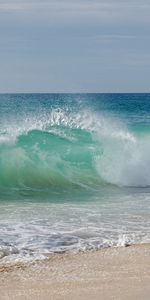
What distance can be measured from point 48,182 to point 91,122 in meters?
4.90

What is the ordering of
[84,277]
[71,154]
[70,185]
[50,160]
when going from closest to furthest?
[84,277] < [70,185] < [50,160] < [71,154]

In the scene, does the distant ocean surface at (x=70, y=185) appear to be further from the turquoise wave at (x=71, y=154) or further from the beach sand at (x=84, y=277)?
the beach sand at (x=84, y=277)

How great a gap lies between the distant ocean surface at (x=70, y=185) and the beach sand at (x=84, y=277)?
0.39m

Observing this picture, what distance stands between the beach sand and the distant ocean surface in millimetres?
393

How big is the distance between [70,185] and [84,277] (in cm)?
853

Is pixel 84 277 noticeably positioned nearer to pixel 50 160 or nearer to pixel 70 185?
pixel 70 185

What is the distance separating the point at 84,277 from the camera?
755cm

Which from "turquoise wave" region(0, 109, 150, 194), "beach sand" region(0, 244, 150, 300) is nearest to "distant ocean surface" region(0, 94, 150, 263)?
"turquoise wave" region(0, 109, 150, 194)

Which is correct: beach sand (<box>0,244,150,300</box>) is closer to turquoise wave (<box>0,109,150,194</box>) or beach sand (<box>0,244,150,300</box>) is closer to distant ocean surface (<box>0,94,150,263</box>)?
distant ocean surface (<box>0,94,150,263</box>)

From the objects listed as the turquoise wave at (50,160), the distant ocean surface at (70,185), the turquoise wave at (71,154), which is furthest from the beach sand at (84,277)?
the turquoise wave at (50,160)

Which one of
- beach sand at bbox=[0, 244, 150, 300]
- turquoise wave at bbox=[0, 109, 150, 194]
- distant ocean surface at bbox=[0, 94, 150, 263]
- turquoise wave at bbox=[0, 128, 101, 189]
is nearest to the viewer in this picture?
beach sand at bbox=[0, 244, 150, 300]

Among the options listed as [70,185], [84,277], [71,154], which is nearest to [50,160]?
[71,154]

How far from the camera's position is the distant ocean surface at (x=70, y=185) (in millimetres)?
9414

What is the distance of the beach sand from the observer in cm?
693
